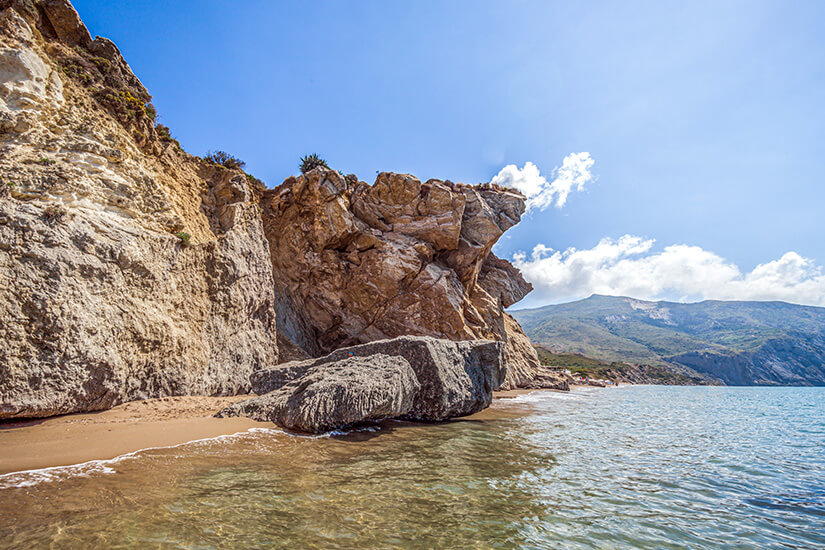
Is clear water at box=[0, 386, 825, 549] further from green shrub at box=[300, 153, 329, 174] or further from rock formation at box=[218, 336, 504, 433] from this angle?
green shrub at box=[300, 153, 329, 174]

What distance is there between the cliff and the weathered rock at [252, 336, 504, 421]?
9.14 feet

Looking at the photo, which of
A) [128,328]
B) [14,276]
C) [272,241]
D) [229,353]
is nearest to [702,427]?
[229,353]

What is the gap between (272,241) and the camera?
22.7 m

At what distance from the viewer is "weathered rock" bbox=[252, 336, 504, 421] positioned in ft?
37.9

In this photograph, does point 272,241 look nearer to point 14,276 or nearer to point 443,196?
point 443,196

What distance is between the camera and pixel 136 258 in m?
10.6

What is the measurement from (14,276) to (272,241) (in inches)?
585

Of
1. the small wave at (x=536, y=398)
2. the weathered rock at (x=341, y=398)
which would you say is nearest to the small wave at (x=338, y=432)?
the weathered rock at (x=341, y=398)

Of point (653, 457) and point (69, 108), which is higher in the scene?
point (69, 108)

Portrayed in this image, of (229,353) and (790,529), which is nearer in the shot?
(790,529)

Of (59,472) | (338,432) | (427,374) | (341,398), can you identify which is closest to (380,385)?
(341,398)

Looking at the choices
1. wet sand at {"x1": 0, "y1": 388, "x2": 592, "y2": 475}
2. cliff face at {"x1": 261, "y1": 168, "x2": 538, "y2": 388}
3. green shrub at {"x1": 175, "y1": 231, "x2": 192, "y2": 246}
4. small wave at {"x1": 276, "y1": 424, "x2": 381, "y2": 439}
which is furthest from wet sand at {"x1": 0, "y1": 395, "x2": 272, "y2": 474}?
cliff face at {"x1": 261, "y1": 168, "x2": 538, "y2": 388}

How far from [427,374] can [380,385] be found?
249 cm

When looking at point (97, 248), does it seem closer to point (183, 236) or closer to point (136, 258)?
point (136, 258)
